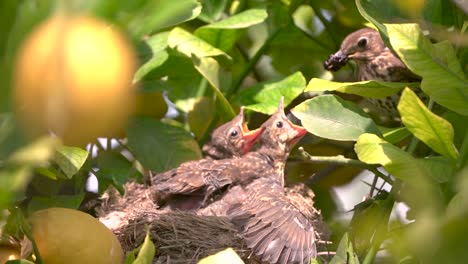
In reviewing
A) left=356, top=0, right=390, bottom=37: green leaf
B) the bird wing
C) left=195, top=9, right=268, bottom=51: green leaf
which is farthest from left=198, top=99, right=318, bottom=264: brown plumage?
left=356, top=0, right=390, bottom=37: green leaf

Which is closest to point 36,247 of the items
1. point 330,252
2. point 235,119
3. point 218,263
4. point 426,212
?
point 218,263

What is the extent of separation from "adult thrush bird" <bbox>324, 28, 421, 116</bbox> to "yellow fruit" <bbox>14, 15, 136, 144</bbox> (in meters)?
1.53

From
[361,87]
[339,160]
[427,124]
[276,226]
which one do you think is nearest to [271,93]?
[339,160]

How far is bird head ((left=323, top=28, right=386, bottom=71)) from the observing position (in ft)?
6.68

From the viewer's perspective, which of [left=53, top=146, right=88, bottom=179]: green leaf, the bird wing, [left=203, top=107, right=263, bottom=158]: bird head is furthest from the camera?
[left=203, top=107, right=263, bottom=158]: bird head

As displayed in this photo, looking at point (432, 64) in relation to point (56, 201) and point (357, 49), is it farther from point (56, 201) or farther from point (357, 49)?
point (357, 49)

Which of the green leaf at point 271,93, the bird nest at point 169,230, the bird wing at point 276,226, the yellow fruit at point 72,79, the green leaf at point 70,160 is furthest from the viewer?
the green leaf at point 271,93

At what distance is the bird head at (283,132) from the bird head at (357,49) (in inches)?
7.2

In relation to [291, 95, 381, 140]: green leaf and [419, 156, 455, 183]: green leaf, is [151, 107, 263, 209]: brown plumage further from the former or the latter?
[419, 156, 455, 183]: green leaf

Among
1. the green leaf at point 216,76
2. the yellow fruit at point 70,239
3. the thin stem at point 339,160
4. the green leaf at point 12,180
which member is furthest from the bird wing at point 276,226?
the green leaf at point 12,180

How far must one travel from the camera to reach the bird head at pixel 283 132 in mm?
2119

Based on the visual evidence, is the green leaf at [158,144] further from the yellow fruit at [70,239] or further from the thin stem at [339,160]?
the yellow fruit at [70,239]

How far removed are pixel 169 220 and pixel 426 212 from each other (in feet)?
4.42

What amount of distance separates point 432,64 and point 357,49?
0.95m
